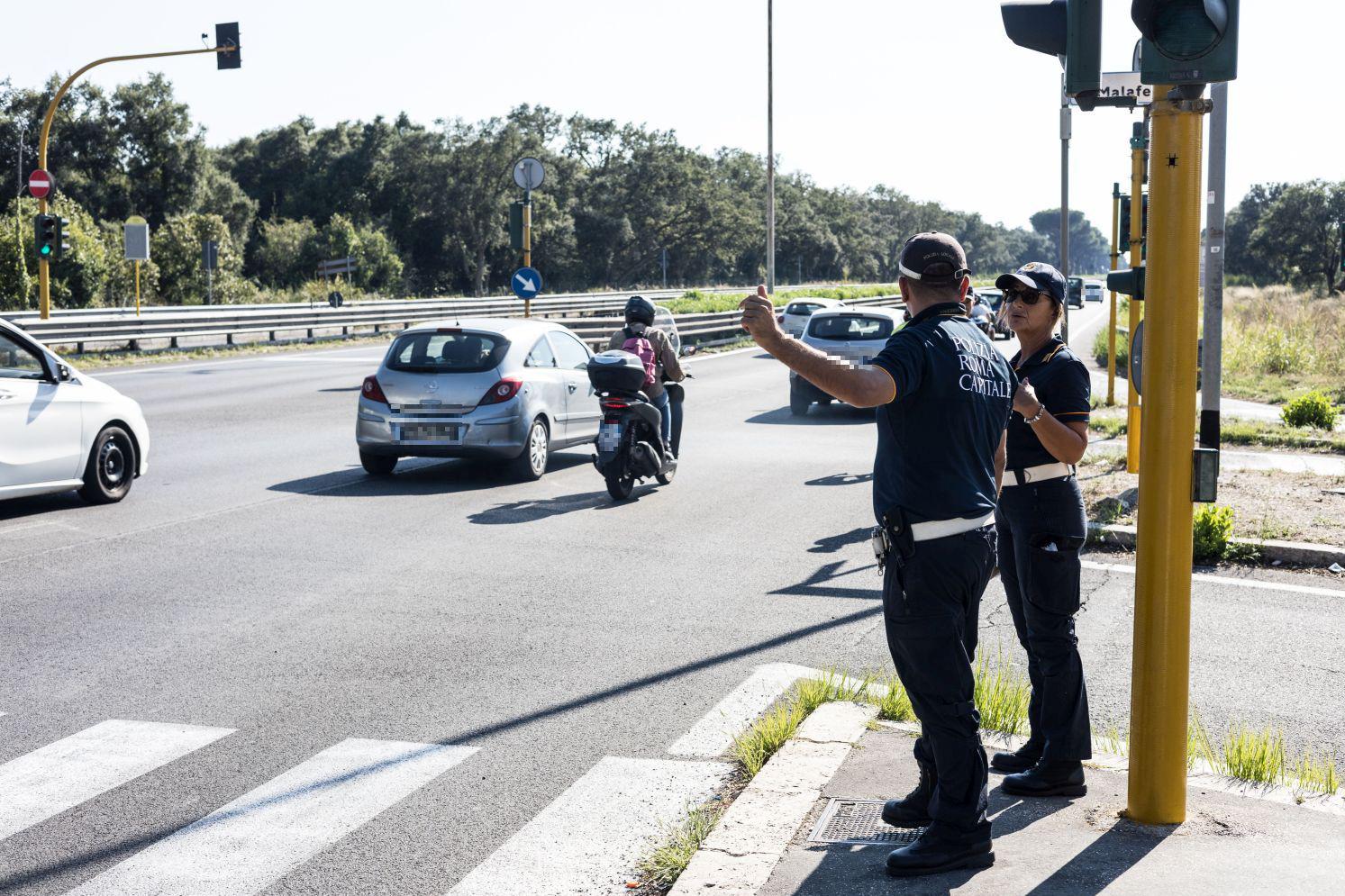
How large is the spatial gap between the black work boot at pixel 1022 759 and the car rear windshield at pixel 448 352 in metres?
8.80

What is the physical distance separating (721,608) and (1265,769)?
3.57 meters

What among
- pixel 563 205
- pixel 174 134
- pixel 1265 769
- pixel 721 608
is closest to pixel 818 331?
pixel 721 608

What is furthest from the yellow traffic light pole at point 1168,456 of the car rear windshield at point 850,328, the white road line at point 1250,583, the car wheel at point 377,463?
the car rear windshield at point 850,328

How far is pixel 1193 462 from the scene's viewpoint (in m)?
4.11

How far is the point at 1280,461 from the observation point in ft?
47.4

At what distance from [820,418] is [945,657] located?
635 inches

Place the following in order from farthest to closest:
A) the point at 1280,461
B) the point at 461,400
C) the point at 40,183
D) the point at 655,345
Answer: the point at 40,183, the point at 1280,461, the point at 461,400, the point at 655,345

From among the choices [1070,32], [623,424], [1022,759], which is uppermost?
[1070,32]

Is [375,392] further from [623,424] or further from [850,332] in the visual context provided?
[850,332]

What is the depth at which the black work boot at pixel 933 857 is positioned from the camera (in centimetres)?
390

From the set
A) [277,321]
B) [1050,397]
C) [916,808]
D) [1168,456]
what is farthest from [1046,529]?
[277,321]

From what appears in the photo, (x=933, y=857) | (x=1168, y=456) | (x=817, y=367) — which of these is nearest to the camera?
(x=817, y=367)

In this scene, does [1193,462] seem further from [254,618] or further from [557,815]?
[254,618]

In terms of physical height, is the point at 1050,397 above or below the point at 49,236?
below
